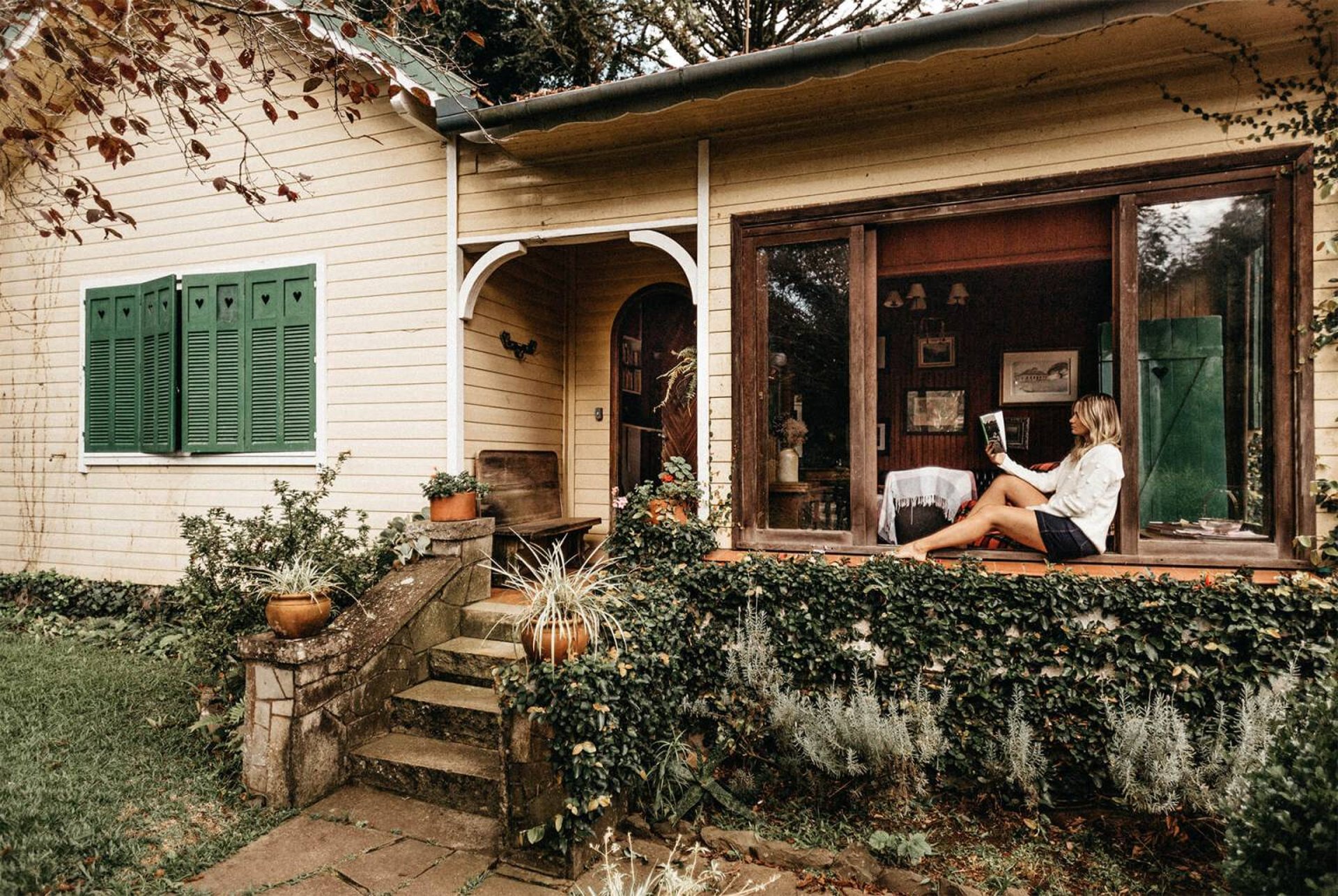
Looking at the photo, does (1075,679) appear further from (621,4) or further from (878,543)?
(621,4)

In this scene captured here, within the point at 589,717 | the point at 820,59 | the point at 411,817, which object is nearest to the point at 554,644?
the point at 589,717

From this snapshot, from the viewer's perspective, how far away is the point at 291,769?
3824mm

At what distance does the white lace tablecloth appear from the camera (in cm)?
516

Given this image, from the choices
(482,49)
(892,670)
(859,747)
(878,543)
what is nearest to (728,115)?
(878,543)

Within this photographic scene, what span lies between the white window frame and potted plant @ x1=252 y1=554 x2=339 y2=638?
2121mm

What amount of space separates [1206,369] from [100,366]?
872cm

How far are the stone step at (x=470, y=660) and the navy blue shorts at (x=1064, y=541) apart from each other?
3.06 metres

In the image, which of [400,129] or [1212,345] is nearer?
[1212,345]

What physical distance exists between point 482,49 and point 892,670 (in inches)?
370

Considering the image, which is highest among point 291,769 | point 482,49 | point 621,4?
point 621,4

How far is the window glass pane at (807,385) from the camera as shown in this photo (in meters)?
4.53

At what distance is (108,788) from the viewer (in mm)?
3691

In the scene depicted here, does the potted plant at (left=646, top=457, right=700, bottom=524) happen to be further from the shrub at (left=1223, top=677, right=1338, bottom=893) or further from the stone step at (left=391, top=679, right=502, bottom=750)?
the shrub at (left=1223, top=677, right=1338, bottom=893)

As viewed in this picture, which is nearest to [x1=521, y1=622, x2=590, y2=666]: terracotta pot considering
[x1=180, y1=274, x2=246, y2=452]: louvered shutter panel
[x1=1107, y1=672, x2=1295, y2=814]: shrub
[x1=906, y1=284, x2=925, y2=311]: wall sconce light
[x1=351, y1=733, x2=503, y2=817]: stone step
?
[x1=351, y1=733, x2=503, y2=817]: stone step
